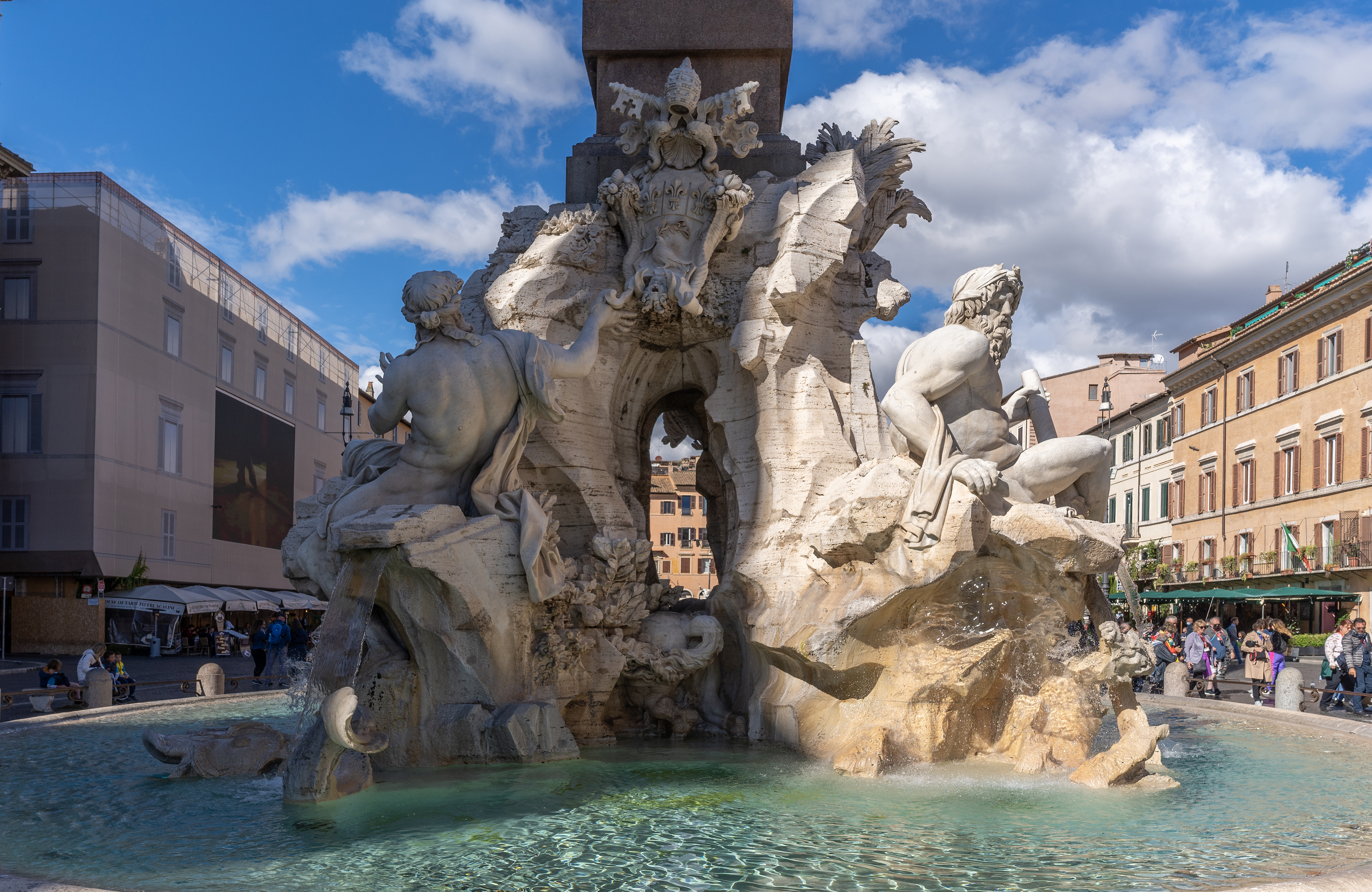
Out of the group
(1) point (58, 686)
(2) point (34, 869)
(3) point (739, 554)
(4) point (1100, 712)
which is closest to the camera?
(2) point (34, 869)

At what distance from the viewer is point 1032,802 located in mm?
6160

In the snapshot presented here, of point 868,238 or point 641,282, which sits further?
point 868,238

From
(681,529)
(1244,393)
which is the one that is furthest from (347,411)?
(681,529)

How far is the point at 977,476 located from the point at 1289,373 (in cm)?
3149

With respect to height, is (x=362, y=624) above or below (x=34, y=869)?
above

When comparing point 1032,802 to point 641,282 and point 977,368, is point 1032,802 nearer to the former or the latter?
point 977,368

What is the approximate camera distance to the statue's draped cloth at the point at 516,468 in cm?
749

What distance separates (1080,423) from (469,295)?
159 ft

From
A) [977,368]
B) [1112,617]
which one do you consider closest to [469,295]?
[977,368]

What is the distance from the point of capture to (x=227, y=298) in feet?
125

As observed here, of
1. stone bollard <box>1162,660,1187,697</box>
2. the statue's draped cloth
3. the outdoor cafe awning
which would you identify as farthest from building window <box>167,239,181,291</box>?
stone bollard <box>1162,660,1187,697</box>

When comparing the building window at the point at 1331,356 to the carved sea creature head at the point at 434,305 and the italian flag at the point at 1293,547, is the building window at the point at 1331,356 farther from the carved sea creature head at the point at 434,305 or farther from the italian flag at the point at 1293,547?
the carved sea creature head at the point at 434,305

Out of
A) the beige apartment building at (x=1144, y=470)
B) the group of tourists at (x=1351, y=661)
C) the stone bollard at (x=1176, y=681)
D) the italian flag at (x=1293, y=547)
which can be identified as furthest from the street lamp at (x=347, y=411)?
the beige apartment building at (x=1144, y=470)

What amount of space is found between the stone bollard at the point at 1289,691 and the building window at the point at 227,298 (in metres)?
33.5
